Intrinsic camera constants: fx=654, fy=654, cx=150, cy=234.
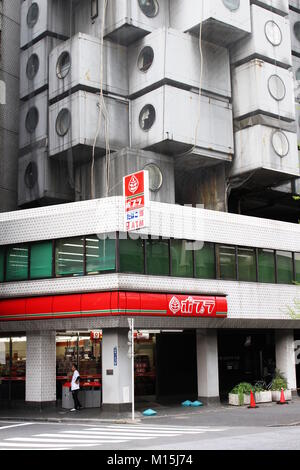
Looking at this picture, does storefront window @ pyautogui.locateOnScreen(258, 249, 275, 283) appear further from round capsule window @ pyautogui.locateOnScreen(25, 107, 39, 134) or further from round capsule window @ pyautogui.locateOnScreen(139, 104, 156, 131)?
round capsule window @ pyautogui.locateOnScreen(25, 107, 39, 134)

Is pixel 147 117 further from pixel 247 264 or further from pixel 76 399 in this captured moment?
pixel 76 399

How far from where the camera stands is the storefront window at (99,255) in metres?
26.1

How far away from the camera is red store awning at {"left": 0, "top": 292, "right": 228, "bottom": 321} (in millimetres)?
25281

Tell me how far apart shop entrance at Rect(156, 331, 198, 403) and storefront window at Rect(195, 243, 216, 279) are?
16.1ft

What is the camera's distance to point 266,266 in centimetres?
3212

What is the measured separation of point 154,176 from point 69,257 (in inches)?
339

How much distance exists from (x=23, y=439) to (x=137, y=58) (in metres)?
23.4

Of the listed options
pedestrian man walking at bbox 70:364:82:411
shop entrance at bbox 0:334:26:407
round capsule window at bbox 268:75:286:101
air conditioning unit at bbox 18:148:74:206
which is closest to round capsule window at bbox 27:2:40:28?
air conditioning unit at bbox 18:148:74:206

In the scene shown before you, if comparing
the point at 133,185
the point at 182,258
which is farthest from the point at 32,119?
the point at 182,258

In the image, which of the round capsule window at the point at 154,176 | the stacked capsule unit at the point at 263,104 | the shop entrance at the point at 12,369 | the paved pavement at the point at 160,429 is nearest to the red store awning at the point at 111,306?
the shop entrance at the point at 12,369

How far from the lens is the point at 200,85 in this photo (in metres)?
34.4

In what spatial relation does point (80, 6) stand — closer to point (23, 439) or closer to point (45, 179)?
point (45, 179)

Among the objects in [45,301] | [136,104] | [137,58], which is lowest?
[45,301]
